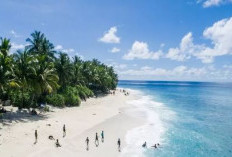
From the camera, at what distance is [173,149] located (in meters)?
31.8

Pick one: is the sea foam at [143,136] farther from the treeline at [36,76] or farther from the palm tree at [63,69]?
the palm tree at [63,69]

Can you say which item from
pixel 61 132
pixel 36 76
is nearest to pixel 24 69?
pixel 36 76

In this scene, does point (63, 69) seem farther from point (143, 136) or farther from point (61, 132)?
point (143, 136)

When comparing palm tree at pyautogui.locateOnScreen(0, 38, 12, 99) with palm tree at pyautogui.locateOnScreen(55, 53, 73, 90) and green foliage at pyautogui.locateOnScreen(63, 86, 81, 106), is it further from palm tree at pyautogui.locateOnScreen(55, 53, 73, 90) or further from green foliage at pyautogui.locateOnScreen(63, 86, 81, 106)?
palm tree at pyautogui.locateOnScreen(55, 53, 73, 90)

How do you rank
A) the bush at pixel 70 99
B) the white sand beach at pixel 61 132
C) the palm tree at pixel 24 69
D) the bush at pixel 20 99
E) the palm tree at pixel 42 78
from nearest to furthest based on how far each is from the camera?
the white sand beach at pixel 61 132, the palm tree at pixel 24 69, the palm tree at pixel 42 78, the bush at pixel 20 99, the bush at pixel 70 99

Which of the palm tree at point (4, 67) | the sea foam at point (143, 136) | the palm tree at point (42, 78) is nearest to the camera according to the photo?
the sea foam at point (143, 136)

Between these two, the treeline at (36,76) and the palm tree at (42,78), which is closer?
the treeline at (36,76)

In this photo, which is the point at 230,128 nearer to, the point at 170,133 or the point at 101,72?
the point at 170,133

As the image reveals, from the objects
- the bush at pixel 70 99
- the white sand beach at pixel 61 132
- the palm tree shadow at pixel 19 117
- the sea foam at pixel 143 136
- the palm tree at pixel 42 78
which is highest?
the palm tree at pixel 42 78

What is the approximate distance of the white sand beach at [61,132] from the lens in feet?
87.0

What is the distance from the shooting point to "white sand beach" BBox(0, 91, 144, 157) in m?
26.5

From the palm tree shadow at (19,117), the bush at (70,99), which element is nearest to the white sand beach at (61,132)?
the palm tree shadow at (19,117)

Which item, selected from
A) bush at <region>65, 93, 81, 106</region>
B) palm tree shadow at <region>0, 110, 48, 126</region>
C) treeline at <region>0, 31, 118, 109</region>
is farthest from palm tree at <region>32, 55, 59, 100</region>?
bush at <region>65, 93, 81, 106</region>

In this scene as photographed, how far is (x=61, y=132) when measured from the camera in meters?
34.1
